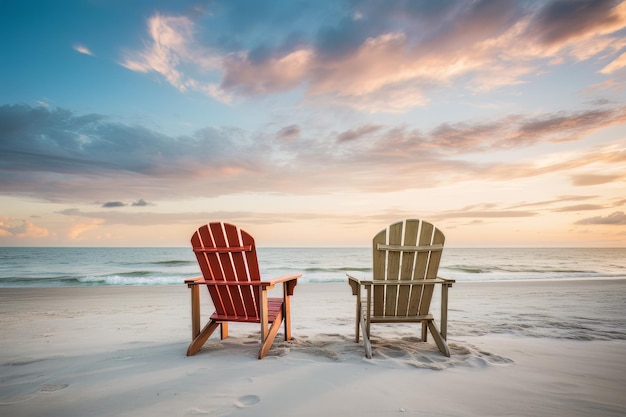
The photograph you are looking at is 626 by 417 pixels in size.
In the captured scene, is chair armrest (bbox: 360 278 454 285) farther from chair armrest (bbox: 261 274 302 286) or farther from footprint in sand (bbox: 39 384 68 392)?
footprint in sand (bbox: 39 384 68 392)

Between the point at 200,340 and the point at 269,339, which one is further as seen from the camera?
the point at 200,340

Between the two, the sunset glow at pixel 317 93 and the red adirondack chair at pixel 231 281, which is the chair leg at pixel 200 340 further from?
the sunset glow at pixel 317 93

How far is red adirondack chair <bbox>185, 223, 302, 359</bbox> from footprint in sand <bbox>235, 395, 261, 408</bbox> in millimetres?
857

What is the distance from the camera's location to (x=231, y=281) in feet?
11.0

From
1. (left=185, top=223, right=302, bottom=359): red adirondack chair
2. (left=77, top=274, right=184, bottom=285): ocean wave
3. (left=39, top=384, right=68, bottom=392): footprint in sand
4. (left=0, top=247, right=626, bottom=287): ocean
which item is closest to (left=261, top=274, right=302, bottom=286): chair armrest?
(left=185, top=223, right=302, bottom=359): red adirondack chair

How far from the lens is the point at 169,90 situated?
370 inches

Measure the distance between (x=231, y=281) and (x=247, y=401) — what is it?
1.34 m

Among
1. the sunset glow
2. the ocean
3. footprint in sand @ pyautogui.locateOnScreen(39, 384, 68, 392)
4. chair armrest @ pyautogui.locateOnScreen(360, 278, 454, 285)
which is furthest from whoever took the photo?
the ocean

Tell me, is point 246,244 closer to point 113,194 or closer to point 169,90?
point 169,90

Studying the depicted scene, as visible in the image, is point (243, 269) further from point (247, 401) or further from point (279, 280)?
point (247, 401)

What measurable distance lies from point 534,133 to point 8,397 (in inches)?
468

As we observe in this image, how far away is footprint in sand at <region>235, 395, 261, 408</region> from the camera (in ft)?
7.09

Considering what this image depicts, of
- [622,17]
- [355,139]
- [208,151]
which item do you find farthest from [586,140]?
[208,151]

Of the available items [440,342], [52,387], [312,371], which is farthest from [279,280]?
[52,387]
